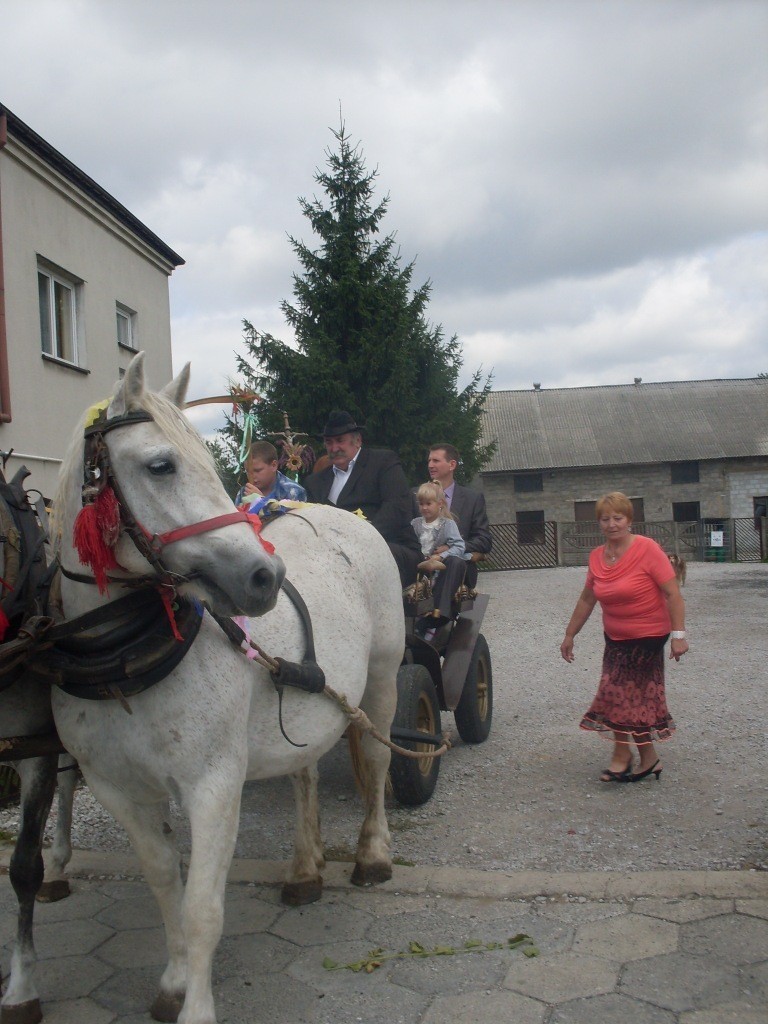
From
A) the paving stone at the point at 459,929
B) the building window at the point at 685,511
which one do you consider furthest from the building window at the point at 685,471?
the paving stone at the point at 459,929

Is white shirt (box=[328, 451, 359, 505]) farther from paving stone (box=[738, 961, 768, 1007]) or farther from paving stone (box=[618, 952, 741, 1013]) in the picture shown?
paving stone (box=[738, 961, 768, 1007])

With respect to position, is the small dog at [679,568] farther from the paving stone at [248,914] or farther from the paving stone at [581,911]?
the paving stone at [248,914]

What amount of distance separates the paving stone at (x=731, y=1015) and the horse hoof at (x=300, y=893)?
Answer: 1.53m

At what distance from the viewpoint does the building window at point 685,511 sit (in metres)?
34.4

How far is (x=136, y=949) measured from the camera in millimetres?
3113

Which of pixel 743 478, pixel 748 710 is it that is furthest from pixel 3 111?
pixel 743 478

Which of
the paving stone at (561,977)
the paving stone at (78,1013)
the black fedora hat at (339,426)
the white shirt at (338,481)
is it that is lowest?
the paving stone at (78,1013)

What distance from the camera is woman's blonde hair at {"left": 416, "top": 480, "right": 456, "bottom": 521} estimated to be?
544 cm

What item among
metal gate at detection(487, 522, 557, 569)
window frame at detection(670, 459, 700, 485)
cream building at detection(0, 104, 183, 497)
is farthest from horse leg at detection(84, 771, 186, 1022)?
window frame at detection(670, 459, 700, 485)

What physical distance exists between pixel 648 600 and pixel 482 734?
1772mm

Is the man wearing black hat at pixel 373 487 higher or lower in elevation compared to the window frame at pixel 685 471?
lower

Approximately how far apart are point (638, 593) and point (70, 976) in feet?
10.6

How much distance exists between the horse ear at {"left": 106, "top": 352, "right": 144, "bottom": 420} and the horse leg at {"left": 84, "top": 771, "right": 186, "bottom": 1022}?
1076mm

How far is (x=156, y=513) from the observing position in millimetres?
2156
